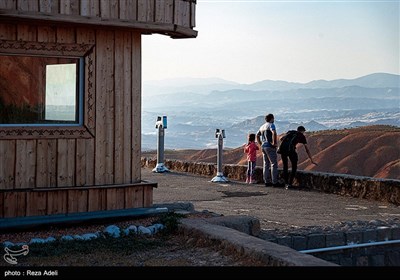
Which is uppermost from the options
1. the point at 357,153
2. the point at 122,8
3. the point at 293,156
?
the point at 122,8

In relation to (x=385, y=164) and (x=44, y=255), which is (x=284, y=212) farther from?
(x=385, y=164)

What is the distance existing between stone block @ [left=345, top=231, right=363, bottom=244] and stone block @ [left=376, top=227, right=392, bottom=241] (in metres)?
Result: 0.41

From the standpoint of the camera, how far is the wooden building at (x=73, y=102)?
10938mm

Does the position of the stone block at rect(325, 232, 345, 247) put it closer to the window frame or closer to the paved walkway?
the paved walkway

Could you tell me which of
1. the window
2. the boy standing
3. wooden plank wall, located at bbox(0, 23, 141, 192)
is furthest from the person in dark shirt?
the window

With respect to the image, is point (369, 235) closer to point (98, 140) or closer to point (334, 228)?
point (334, 228)

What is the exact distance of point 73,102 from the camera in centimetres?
1145

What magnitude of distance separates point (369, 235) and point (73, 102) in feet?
16.5

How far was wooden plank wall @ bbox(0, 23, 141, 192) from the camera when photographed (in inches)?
432

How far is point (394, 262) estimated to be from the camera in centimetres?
1255

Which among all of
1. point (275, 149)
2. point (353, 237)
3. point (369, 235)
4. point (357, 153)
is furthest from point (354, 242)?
point (357, 153)

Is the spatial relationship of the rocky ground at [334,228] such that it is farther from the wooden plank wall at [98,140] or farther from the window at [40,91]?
the window at [40,91]

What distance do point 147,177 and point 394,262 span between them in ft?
31.9
